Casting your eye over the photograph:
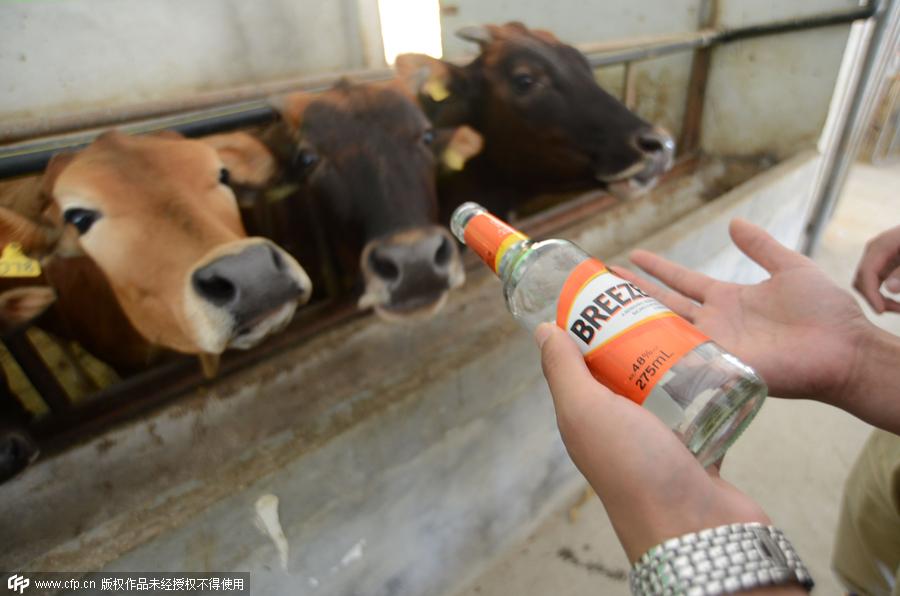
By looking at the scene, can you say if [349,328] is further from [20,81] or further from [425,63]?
[20,81]

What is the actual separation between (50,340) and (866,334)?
2436 mm

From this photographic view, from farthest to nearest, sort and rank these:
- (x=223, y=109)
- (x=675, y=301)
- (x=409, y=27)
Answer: (x=409, y=27) < (x=223, y=109) < (x=675, y=301)

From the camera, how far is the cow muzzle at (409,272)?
4.35 ft

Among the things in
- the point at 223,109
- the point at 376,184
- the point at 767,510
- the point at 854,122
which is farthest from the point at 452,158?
the point at 854,122

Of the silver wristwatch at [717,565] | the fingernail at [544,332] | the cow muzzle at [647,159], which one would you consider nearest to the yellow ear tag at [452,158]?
the cow muzzle at [647,159]

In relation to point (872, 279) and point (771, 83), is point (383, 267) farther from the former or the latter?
point (771, 83)

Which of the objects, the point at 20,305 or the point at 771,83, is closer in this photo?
the point at 20,305

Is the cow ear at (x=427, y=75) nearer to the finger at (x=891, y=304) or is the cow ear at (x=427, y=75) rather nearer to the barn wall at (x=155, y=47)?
the finger at (x=891, y=304)

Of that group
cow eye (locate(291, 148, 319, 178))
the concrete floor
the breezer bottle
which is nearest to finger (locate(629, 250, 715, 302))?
the breezer bottle

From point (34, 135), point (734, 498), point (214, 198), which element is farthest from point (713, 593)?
point (34, 135)

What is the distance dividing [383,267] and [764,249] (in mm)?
983

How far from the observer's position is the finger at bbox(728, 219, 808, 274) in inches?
45.8

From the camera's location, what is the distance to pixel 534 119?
1.92m

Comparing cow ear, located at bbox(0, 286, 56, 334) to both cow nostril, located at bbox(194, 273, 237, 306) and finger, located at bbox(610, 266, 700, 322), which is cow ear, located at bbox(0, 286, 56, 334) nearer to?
cow nostril, located at bbox(194, 273, 237, 306)
